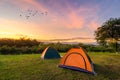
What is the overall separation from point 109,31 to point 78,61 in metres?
14.3

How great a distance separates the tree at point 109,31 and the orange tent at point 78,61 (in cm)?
1378

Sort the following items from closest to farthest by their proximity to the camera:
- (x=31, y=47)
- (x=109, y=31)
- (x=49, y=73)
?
(x=49, y=73)
(x=109, y=31)
(x=31, y=47)

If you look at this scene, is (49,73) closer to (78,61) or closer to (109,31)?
(78,61)

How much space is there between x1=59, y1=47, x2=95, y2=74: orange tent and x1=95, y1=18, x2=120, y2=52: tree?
1378cm

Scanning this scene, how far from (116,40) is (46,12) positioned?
37.6 feet

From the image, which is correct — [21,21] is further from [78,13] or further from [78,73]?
[78,73]

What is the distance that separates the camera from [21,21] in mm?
22000

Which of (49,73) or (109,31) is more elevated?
(109,31)

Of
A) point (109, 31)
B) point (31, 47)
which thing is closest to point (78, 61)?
point (109, 31)

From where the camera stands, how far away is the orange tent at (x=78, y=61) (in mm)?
12276

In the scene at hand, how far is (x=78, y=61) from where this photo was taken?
12781 mm

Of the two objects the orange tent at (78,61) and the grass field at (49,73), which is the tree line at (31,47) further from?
the grass field at (49,73)

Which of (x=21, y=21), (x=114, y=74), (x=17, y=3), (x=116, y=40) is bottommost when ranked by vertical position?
(x=114, y=74)

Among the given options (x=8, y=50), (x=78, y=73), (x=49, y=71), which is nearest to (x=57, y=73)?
(x=49, y=71)
